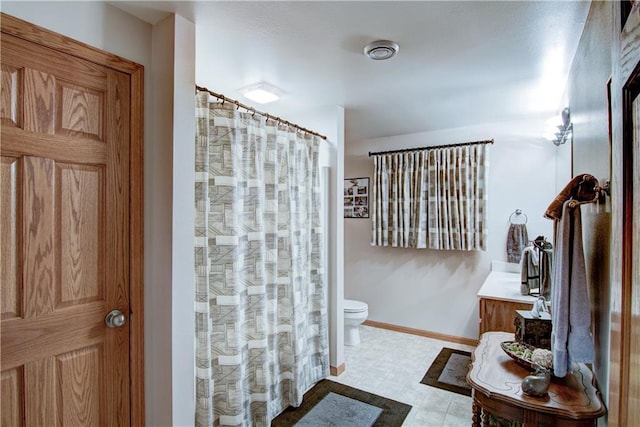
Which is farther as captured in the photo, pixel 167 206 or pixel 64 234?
pixel 167 206

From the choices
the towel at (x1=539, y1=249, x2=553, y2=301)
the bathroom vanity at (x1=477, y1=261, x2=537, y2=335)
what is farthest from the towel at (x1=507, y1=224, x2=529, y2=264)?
the towel at (x1=539, y1=249, x2=553, y2=301)

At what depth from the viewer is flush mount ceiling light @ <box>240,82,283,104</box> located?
2482mm

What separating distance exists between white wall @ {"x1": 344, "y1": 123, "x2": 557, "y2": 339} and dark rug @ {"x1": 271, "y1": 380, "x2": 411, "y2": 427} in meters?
1.58

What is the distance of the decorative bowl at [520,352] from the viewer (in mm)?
1515

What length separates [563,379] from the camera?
1446mm

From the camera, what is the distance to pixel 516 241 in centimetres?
334

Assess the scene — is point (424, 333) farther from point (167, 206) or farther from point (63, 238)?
point (63, 238)

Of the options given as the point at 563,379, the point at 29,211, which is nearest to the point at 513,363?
the point at 563,379

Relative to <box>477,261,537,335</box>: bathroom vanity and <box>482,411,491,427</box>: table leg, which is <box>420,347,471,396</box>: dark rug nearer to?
<box>477,261,537,335</box>: bathroom vanity

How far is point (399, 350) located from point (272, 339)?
1690mm

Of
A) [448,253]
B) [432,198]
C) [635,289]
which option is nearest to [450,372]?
[448,253]

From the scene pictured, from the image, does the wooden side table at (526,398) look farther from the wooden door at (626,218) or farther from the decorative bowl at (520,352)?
the wooden door at (626,218)

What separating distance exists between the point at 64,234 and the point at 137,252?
316 millimetres

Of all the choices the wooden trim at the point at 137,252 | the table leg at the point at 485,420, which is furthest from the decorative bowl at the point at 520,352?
the wooden trim at the point at 137,252
